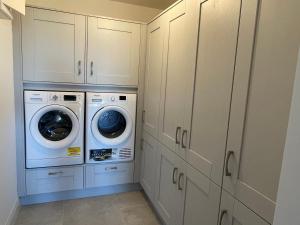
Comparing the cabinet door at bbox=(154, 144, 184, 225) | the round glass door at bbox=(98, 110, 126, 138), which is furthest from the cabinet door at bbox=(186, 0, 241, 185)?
the round glass door at bbox=(98, 110, 126, 138)

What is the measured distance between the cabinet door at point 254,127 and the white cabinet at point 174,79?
0.51 meters

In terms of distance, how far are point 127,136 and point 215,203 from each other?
1374 mm

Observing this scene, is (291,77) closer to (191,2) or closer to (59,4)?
(191,2)

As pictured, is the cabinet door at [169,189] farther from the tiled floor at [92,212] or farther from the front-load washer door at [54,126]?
the front-load washer door at [54,126]

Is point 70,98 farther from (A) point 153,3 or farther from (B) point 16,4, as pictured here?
(A) point 153,3

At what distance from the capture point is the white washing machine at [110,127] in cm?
229

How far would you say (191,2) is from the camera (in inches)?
58.3

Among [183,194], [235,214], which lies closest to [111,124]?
[183,194]

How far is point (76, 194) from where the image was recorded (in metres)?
2.46

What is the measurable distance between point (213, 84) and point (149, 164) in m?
1.32

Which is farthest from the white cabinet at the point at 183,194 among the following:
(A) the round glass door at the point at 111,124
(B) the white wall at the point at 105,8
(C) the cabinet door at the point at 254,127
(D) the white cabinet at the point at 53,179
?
(B) the white wall at the point at 105,8

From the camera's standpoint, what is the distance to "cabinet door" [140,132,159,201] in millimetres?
2178

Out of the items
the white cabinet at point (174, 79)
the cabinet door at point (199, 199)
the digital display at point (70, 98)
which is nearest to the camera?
the cabinet door at point (199, 199)

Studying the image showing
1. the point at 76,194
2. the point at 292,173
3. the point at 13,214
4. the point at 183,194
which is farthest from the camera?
the point at 76,194
